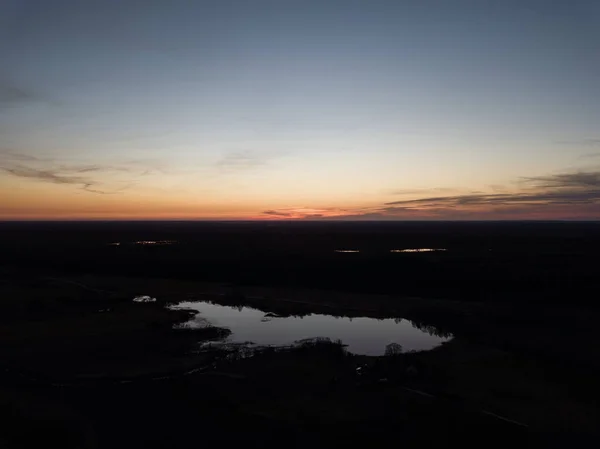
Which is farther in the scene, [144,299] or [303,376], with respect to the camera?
[144,299]

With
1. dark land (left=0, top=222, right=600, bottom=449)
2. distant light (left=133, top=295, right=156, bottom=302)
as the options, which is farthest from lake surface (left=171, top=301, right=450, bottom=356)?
distant light (left=133, top=295, right=156, bottom=302)

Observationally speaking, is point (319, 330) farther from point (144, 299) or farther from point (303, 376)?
point (144, 299)

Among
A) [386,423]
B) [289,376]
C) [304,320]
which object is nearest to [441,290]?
[304,320]

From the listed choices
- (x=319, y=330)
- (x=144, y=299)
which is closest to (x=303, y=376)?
(x=319, y=330)

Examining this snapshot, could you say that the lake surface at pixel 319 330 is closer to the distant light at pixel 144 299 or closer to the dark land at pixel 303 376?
the dark land at pixel 303 376

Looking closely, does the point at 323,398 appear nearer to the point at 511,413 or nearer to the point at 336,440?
the point at 336,440

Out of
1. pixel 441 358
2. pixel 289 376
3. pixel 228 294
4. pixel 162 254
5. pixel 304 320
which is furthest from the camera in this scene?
pixel 162 254

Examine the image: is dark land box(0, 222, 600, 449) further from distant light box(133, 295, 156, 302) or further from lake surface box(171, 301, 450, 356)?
distant light box(133, 295, 156, 302)

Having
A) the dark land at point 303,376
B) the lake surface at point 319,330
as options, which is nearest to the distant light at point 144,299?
the dark land at point 303,376
